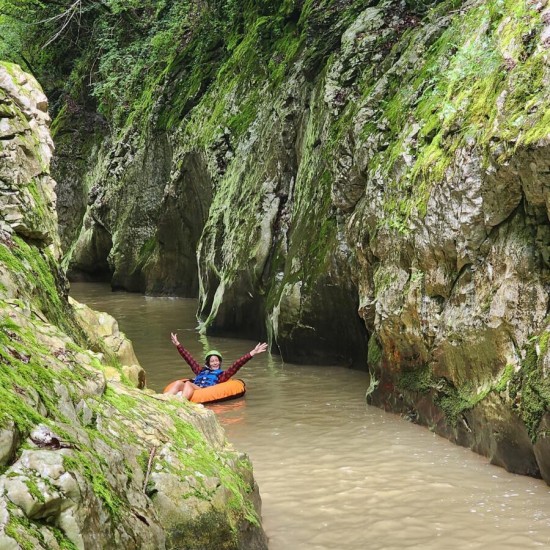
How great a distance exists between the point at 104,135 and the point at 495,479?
895 inches

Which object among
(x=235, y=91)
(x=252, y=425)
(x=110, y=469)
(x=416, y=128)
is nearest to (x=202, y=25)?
(x=235, y=91)

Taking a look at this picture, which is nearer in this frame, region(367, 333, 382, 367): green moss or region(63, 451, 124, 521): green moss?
region(63, 451, 124, 521): green moss

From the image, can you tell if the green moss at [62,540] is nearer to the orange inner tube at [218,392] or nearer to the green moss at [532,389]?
the green moss at [532,389]

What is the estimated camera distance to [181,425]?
17.2 ft

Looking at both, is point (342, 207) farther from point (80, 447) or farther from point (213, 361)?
point (80, 447)

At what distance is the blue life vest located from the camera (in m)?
11.1


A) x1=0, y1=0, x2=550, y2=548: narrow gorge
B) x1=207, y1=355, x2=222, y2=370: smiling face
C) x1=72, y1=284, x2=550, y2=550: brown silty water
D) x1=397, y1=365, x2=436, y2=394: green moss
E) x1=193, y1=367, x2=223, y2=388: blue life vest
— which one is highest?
x1=0, y1=0, x2=550, y2=548: narrow gorge

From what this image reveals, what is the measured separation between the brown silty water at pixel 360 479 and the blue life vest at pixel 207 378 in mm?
546

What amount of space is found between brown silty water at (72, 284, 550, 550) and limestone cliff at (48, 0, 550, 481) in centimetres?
41

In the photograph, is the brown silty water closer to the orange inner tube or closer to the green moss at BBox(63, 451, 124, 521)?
Answer: the orange inner tube

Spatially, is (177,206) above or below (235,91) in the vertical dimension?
below

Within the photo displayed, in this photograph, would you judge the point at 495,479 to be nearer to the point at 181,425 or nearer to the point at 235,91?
the point at 181,425

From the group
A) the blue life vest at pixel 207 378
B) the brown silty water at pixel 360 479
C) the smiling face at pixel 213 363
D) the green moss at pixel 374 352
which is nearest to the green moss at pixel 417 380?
the brown silty water at pixel 360 479

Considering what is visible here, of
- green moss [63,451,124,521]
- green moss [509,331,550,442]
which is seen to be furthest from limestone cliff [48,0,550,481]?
green moss [63,451,124,521]
